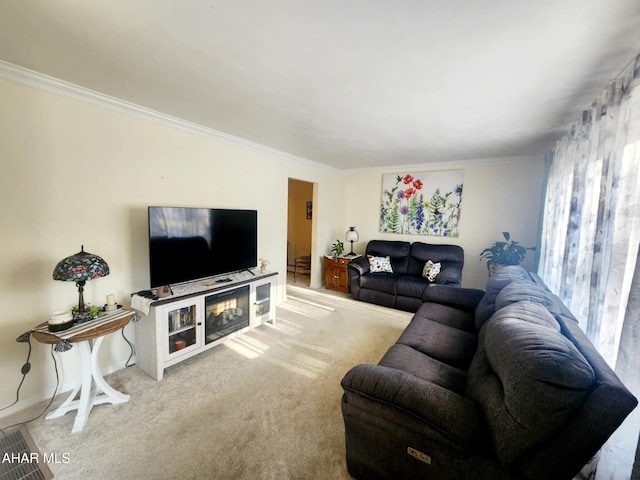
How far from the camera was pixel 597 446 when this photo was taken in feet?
2.82

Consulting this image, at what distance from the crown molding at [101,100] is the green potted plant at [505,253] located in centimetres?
392

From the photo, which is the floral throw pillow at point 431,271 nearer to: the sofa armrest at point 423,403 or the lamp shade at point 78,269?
the sofa armrest at point 423,403

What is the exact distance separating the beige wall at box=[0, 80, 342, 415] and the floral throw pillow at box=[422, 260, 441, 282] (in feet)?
11.3

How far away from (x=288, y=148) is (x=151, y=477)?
3.53 meters

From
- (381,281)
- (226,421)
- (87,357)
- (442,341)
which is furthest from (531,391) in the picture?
(381,281)

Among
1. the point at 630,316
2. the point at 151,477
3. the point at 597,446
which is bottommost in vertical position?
the point at 151,477

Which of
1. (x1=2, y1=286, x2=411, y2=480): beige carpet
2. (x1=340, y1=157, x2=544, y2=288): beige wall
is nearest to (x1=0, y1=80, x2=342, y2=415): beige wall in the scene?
(x1=2, y1=286, x2=411, y2=480): beige carpet

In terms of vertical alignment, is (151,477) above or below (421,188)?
below

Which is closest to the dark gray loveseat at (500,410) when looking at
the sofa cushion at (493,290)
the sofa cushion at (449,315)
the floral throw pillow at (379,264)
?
the sofa cushion at (493,290)

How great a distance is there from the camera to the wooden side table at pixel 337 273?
480 cm

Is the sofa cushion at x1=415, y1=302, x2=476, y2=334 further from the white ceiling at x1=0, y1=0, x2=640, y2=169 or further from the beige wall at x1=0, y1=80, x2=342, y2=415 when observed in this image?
the beige wall at x1=0, y1=80, x2=342, y2=415

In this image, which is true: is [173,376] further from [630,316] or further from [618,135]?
[618,135]

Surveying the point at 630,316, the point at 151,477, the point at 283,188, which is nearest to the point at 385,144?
the point at 283,188

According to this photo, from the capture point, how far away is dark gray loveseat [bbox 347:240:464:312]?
3.90m
